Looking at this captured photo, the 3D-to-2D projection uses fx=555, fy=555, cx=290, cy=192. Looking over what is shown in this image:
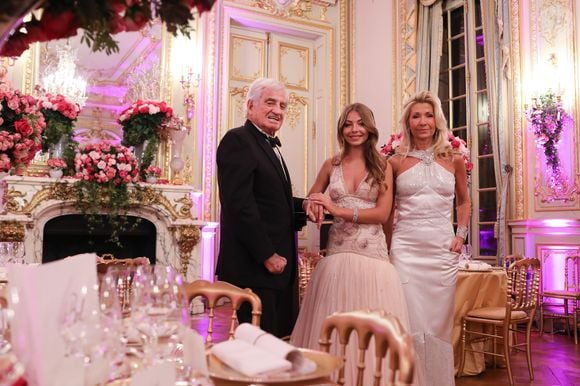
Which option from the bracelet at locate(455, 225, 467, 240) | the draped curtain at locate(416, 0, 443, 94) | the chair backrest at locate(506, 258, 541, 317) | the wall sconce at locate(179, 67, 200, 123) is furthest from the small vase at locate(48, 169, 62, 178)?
the draped curtain at locate(416, 0, 443, 94)

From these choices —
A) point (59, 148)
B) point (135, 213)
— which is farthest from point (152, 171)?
point (59, 148)

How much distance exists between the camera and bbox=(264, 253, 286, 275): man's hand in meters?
2.36

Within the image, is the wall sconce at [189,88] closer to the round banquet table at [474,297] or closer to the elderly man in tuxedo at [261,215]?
the round banquet table at [474,297]

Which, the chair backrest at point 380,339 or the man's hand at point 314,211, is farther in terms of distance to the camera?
the man's hand at point 314,211

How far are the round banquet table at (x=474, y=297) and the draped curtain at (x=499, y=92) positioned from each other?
218 centimetres

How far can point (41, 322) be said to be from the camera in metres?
0.97

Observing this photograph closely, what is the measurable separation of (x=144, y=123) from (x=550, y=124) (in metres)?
4.50

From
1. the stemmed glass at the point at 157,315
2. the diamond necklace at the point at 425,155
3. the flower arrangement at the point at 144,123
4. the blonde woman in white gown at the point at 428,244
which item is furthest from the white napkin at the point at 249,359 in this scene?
the flower arrangement at the point at 144,123

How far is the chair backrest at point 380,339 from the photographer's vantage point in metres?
1.15

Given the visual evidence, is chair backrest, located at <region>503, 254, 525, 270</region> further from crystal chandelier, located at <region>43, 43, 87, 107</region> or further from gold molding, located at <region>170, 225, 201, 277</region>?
crystal chandelier, located at <region>43, 43, 87, 107</region>

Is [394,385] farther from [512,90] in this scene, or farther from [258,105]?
[512,90]

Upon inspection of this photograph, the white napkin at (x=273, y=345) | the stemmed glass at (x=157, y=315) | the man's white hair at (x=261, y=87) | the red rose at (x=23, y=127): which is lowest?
the white napkin at (x=273, y=345)

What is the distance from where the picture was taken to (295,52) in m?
8.39

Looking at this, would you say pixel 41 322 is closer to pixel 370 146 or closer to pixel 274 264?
pixel 274 264
